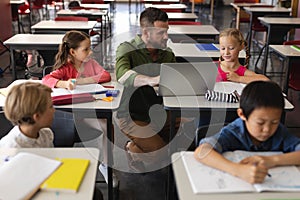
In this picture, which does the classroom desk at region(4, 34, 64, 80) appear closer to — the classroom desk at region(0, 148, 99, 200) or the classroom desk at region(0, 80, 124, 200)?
the classroom desk at region(0, 80, 124, 200)

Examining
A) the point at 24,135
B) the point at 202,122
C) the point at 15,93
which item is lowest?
the point at 202,122

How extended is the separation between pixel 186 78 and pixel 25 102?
992mm

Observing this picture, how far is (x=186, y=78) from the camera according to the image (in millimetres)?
2414

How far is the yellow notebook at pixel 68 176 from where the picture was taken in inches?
57.2

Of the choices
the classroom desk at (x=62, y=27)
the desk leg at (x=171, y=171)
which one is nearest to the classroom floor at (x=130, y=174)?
the desk leg at (x=171, y=171)

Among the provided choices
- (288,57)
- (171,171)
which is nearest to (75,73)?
(171,171)

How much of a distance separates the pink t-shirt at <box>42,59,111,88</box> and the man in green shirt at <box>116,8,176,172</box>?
15 centimetres

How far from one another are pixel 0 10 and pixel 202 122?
517 centimetres

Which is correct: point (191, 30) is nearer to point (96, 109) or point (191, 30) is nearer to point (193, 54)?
point (193, 54)

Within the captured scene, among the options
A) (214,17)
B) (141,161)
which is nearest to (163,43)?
(141,161)

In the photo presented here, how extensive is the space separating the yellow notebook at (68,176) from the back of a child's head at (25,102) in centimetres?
27

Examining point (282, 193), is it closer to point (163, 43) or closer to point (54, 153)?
point (54, 153)

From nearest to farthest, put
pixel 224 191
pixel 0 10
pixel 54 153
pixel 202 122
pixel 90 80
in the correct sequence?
pixel 224 191 < pixel 54 153 < pixel 202 122 < pixel 90 80 < pixel 0 10

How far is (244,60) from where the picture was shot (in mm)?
3443
